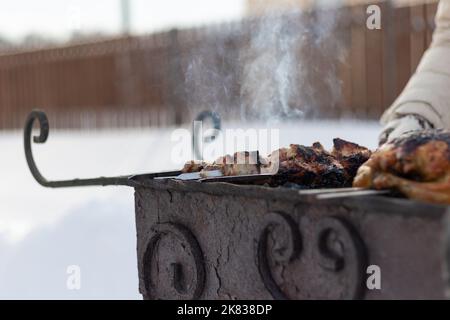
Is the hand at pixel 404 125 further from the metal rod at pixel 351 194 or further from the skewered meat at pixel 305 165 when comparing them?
the metal rod at pixel 351 194

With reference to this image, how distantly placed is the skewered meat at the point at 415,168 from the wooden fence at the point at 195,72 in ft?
4.78

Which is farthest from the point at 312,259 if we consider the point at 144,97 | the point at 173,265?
the point at 144,97

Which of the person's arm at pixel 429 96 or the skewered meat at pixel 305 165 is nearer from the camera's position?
the skewered meat at pixel 305 165

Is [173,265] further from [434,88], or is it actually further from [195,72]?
[434,88]

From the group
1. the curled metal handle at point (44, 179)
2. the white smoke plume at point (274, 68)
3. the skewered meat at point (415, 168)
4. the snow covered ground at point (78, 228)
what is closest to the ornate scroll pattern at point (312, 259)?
the skewered meat at point (415, 168)

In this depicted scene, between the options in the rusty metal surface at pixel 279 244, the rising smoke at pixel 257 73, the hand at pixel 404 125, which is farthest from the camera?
the rising smoke at pixel 257 73

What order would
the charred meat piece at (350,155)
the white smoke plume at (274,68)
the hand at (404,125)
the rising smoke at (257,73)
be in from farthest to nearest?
1. the white smoke plume at (274,68)
2. the rising smoke at (257,73)
3. the hand at (404,125)
4. the charred meat piece at (350,155)

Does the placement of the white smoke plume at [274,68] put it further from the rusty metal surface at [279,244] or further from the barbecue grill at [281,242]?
the rusty metal surface at [279,244]

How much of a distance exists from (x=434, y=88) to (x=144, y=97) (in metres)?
9.98

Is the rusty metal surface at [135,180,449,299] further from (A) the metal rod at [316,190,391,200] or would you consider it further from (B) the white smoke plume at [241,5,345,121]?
(B) the white smoke plume at [241,5,345,121]

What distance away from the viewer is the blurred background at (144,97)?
3.85 meters

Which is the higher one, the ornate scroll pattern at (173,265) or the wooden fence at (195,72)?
the wooden fence at (195,72)

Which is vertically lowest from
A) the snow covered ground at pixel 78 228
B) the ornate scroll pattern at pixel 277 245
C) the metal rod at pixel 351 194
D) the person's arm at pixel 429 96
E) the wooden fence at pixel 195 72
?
the snow covered ground at pixel 78 228
